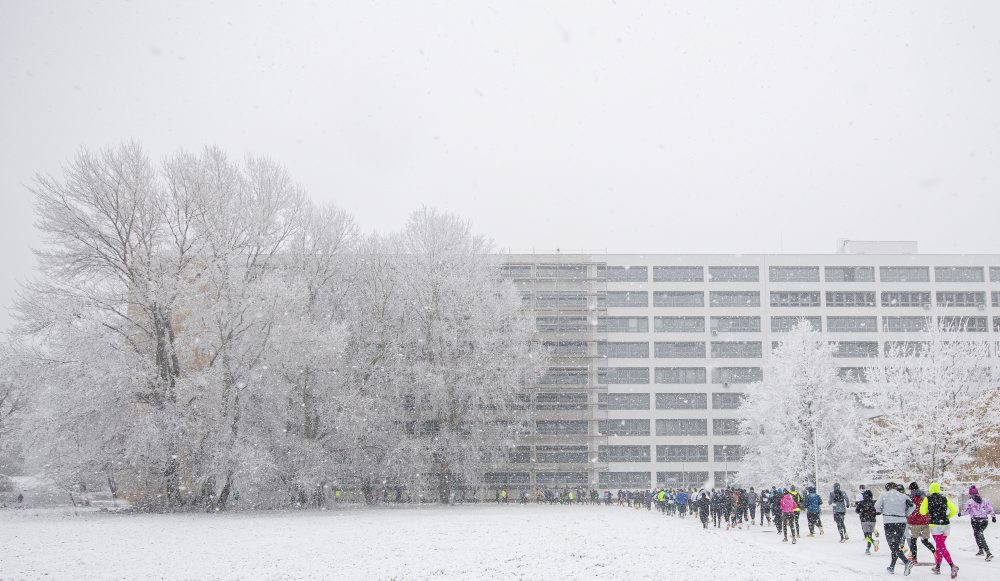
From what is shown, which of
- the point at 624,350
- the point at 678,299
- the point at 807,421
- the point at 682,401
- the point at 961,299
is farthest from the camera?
the point at 678,299

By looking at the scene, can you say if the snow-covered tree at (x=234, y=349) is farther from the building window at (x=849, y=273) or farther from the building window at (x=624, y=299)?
the building window at (x=849, y=273)

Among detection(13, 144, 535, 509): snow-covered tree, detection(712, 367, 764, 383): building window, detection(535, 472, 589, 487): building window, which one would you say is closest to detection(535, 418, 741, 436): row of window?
detection(712, 367, 764, 383): building window

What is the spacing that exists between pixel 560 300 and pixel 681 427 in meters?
16.2

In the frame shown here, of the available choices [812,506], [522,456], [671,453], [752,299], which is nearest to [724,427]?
[671,453]

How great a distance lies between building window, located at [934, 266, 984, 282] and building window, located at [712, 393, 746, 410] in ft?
74.4

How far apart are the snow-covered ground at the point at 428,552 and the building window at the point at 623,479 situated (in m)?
43.9

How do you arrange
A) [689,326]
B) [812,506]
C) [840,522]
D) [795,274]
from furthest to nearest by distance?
[795,274]
[689,326]
[812,506]
[840,522]

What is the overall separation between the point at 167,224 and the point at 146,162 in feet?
10.6

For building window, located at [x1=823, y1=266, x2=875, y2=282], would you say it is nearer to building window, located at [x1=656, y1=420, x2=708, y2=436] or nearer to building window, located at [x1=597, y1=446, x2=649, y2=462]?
building window, located at [x1=656, y1=420, x2=708, y2=436]

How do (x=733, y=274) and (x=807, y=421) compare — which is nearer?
(x=807, y=421)

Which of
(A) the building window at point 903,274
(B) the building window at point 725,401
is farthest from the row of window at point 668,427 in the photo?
(A) the building window at point 903,274

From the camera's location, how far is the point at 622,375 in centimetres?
7744

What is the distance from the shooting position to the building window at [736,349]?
77500 mm

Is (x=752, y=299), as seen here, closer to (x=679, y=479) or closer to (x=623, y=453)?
(x=679, y=479)
